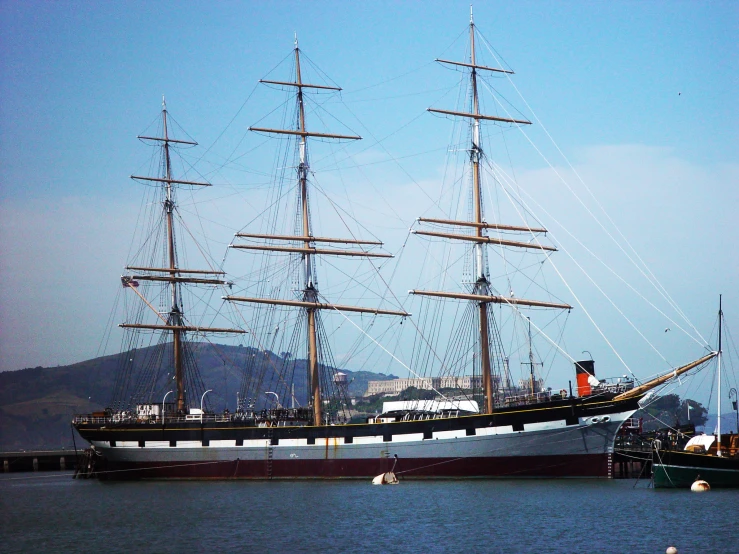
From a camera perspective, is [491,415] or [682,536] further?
[491,415]

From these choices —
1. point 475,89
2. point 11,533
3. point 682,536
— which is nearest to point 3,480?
point 11,533

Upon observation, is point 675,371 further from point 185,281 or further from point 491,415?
point 185,281

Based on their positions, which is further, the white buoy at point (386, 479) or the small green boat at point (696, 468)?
the white buoy at point (386, 479)

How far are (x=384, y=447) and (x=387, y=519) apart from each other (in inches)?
696

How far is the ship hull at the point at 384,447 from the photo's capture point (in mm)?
55062

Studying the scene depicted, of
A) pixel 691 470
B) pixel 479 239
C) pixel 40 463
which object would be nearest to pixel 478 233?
pixel 479 239

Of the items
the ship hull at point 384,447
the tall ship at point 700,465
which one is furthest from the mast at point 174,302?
the tall ship at point 700,465

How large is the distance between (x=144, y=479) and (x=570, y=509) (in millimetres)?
35444

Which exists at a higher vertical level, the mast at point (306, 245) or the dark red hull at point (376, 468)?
the mast at point (306, 245)

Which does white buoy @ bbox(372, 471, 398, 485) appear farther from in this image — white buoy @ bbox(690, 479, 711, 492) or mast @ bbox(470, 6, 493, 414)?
white buoy @ bbox(690, 479, 711, 492)

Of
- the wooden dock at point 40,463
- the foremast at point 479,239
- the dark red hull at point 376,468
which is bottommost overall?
the dark red hull at point 376,468

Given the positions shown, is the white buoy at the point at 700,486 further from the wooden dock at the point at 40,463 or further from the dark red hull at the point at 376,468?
the wooden dock at the point at 40,463

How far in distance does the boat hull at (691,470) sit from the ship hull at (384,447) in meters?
4.25

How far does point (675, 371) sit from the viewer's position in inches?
2191
